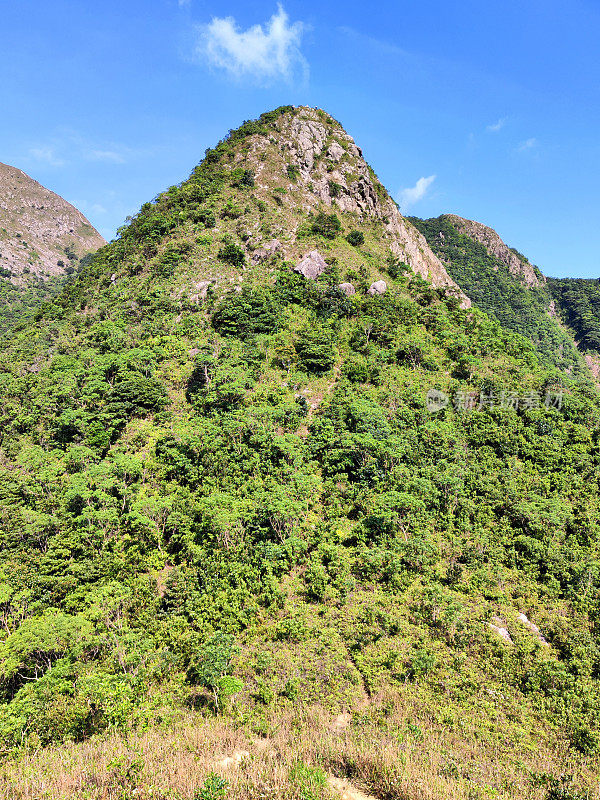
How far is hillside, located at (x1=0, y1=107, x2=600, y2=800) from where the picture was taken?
13.2 metres

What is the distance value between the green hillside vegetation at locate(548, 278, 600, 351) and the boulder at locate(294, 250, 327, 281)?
3869 inches

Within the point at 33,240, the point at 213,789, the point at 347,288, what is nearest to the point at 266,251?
the point at 347,288

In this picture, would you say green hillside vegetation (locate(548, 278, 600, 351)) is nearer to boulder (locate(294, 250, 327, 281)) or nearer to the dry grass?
boulder (locate(294, 250, 327, 281))

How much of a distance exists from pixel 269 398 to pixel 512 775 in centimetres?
3093

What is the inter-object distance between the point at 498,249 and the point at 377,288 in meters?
103

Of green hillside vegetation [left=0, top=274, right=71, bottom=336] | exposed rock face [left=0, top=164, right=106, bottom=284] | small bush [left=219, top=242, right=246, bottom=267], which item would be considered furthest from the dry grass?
exposed rock face [left=0, top=164, right=106, bottom=284]

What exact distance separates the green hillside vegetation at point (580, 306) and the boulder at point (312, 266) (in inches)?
3869

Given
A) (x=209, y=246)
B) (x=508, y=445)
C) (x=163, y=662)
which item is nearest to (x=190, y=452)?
(x=163, y=662)

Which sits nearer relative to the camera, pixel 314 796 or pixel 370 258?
pixel 314 796

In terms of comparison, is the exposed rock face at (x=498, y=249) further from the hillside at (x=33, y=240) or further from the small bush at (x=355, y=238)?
the hillside at (x=33, y=240)

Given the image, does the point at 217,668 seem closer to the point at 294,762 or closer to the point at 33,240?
the point at 294,762

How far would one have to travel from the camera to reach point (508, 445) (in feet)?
112

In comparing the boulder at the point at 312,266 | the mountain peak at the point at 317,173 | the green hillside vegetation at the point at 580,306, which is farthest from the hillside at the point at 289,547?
the green hillside vegetation at the point at 580,306

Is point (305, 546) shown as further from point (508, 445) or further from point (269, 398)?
point (508, 445)
